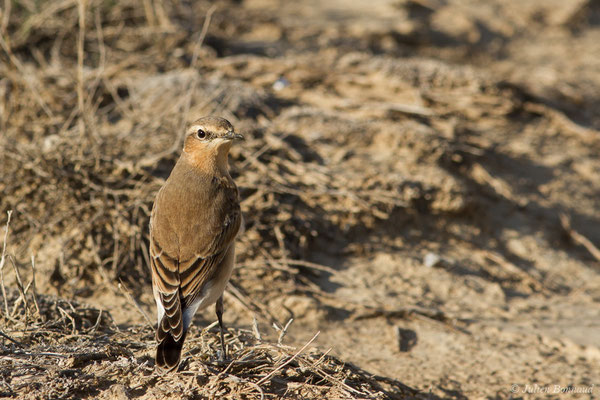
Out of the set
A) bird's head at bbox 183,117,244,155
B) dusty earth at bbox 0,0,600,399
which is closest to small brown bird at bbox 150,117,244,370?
bird's head at bbox 183,117,244,155

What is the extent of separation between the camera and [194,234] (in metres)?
4.61

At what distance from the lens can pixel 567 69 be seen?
10312 millimetres

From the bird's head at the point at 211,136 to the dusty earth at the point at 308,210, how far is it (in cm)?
91

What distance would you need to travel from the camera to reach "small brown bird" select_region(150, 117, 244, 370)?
14.0 feet

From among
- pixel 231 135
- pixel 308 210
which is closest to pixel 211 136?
pixel 231 135

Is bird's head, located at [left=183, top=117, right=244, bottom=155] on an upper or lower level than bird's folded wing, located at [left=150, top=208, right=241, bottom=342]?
upper

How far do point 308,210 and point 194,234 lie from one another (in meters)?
2.14

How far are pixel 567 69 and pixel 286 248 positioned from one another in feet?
20.8

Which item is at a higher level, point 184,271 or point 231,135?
point 231,135

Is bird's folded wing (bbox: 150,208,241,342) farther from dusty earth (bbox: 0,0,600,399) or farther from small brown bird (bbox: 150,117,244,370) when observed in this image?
dusty earth (bbox: 0,0,600,399)

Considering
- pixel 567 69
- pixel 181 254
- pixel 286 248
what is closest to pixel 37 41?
pixel 286 248

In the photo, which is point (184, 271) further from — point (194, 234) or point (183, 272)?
point (194, 234)

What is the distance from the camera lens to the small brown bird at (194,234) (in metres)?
4.25

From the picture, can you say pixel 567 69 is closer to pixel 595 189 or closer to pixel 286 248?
pixel 595 189
